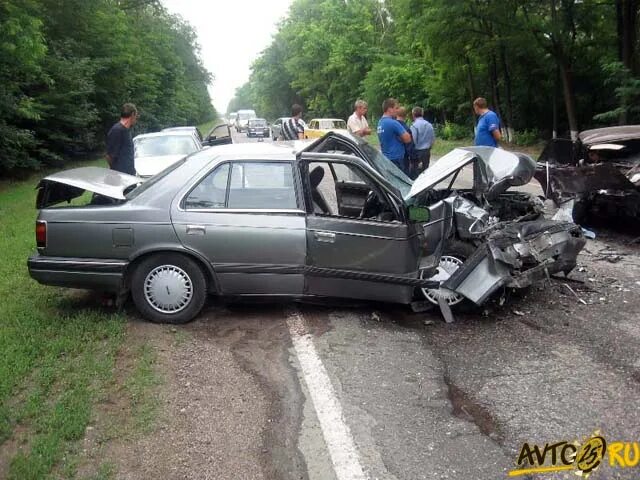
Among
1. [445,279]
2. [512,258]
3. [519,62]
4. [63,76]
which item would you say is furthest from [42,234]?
[519,62]

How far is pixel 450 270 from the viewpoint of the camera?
18.3ft

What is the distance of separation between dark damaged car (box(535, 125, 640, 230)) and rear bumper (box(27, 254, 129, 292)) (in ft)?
17.5

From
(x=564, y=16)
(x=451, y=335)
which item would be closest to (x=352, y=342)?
(x=451, y=335)

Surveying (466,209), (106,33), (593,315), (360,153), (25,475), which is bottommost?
(593,315)

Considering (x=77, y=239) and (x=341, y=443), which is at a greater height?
(x=77, y=239)

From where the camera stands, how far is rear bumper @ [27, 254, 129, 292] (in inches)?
205

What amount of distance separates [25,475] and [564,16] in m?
21.5

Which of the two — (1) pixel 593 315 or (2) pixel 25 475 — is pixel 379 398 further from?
(1) pixel 593 315

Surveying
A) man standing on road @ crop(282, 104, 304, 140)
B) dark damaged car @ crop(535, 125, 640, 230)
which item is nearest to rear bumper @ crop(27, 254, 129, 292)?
dark damaged car @ crop(535, 125, 640, 230)

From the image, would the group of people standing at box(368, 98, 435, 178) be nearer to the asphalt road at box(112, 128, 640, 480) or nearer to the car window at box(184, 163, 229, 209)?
the asphalt road at box(112, 128, 640, 480)

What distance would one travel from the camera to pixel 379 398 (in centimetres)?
396

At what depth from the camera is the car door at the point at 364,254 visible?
17.1ft

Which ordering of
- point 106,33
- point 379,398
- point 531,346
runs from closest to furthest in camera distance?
point 379,398
point 531,346
point 106,33

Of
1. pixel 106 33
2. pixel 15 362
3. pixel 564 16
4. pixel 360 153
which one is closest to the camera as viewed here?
pixel 15 362
